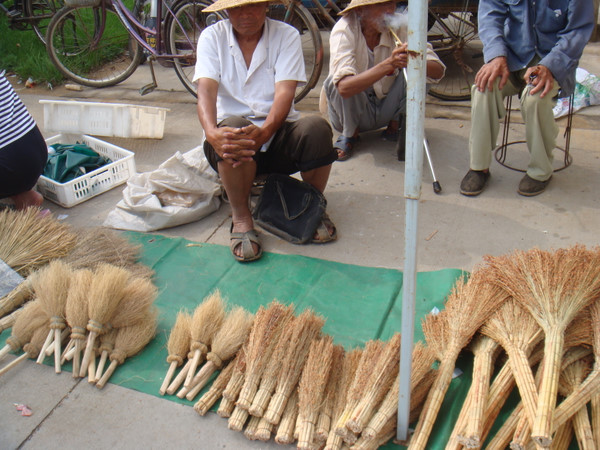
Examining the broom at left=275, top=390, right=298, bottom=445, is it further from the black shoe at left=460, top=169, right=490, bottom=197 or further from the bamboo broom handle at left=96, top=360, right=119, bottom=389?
the black shoe at left=460, top=169, right=490, bottom=197

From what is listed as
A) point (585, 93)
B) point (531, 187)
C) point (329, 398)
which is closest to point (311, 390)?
point (329, 398)

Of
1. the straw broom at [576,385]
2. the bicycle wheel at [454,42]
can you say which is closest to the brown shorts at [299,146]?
the straw broom at [576,385]

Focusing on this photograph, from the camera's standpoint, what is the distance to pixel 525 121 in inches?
129

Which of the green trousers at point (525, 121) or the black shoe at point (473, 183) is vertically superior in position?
the green trousers at point (525, 121)

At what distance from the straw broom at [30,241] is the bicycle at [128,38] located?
2.48 metres

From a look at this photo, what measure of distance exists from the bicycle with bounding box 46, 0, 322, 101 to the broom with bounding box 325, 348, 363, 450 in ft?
10.2

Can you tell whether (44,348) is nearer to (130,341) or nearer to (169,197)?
(130,341)

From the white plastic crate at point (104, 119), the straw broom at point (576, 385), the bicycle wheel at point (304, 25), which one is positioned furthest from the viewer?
the bicycle wheel at point (304, 25)

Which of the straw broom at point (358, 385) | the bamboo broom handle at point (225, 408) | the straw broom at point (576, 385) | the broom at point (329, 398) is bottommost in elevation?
the bamboo broom handle at point (225, 408)

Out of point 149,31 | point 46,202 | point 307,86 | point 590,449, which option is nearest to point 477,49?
point 307,86

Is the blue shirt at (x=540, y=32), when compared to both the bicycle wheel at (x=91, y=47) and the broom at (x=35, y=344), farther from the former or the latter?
the bicycle wheel at (x=91, y=47)

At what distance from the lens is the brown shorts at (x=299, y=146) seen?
296 cm

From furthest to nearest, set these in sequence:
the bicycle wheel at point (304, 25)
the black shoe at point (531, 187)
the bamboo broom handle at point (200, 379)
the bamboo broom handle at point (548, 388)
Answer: the bicycle wheel at point (304, 25) → the black shoe at point (531, 187) → the bamboo broom handle at point (200, 379) → the bamboo broom handle at point (548, 388)

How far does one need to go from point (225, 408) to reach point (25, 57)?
5687 mm
